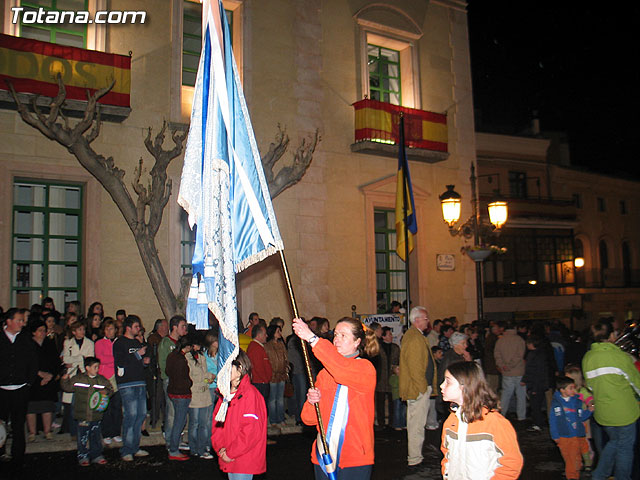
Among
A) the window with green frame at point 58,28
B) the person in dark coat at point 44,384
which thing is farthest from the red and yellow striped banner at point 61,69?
the person in dark coat at point 44,384

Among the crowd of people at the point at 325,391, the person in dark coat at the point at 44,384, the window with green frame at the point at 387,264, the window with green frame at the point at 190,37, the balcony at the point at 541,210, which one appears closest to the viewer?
the crowd of people at the point at 325,391

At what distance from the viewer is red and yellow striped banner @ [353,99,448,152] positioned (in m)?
15.9

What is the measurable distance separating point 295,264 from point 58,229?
550 cm

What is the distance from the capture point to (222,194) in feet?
15.1

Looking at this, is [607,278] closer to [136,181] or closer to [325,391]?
[136,181]

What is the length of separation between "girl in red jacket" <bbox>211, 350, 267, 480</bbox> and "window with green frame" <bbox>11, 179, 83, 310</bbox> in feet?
29.5

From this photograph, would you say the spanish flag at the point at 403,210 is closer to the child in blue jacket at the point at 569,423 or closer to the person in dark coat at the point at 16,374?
the child in blue jacket at the point at 569,423

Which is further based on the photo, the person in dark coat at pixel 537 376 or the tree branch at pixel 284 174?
the tree branch at pixel 284 174

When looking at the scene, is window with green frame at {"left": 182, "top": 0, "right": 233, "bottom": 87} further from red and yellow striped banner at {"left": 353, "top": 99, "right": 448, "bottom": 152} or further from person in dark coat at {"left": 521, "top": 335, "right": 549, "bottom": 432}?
person in dark coat at {"left": 521, "top": 335, "right": 549, "bottom": 432}

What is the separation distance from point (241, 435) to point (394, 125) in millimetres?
12653

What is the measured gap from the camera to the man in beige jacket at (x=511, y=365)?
1140 cm

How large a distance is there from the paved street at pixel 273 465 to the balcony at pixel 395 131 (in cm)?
876

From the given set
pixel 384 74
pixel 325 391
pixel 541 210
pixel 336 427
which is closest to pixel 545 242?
pixel 541 210

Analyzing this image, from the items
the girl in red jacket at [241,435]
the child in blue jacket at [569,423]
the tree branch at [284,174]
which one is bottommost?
→ the child in blue jacket at [569,423]
